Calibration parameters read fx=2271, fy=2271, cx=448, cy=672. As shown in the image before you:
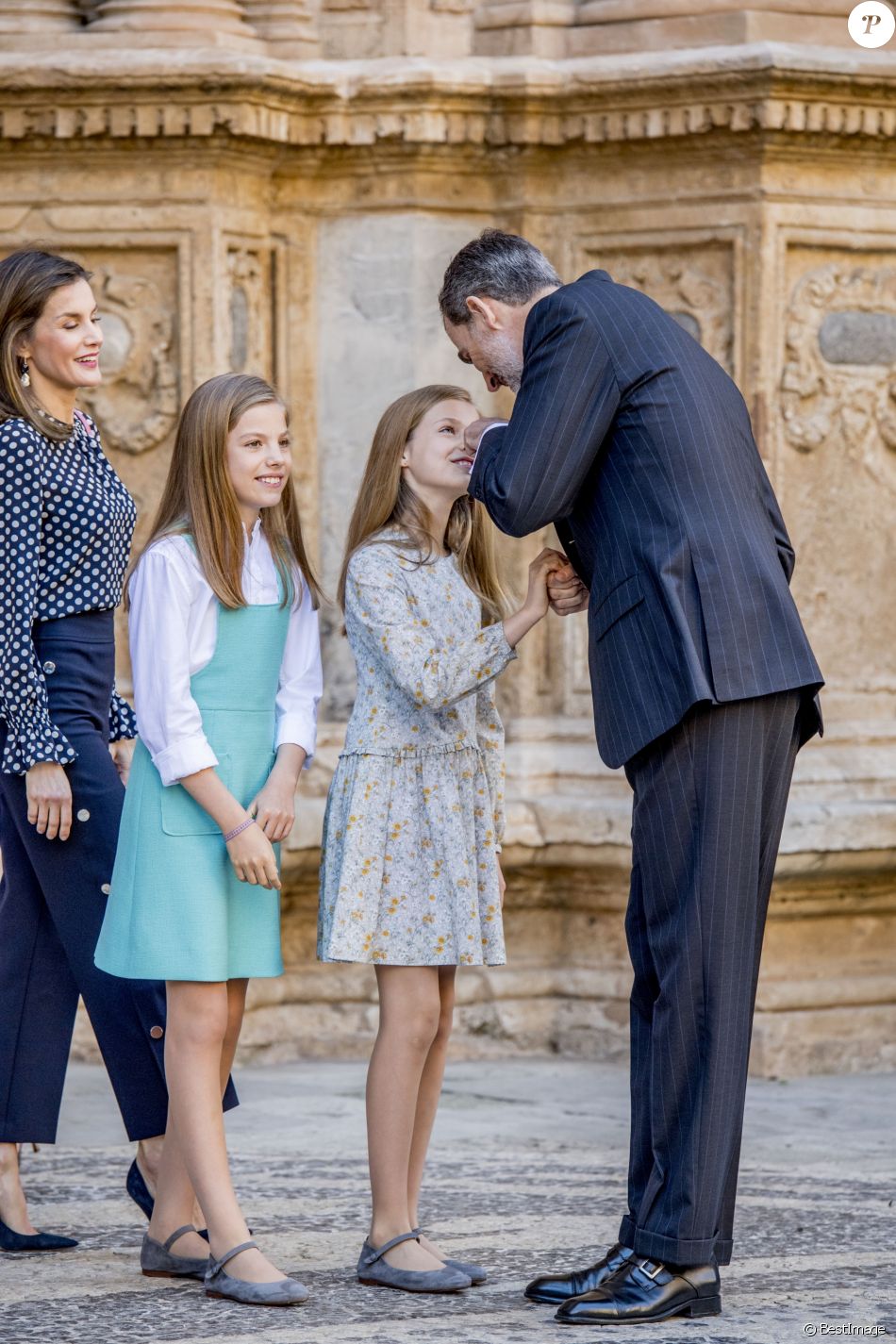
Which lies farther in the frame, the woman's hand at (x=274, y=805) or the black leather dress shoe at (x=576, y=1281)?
the woman's hand at (x=274, y=805)

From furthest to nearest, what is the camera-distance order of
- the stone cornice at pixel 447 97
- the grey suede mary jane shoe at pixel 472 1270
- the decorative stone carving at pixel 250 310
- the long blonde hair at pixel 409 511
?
the decorative stone carving at pixel 250 310
the stone cornice at pixel 447 97
the long blonde hair at pixel 409 511
the grey suede mary jane shoe at pixel 472 1270

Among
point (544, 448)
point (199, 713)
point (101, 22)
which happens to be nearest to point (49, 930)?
point (199, 713)

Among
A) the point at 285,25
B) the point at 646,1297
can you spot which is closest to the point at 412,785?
the point at 646,1297

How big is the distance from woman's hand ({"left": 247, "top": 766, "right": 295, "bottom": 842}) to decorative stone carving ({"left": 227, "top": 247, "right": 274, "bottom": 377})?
8.42 ft

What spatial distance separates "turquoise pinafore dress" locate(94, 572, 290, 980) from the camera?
3795mm

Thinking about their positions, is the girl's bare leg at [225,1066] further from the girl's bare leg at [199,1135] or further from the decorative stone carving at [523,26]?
the decorative stone carving at [523,26]

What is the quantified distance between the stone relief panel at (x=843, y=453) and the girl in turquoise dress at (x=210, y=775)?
2446mm

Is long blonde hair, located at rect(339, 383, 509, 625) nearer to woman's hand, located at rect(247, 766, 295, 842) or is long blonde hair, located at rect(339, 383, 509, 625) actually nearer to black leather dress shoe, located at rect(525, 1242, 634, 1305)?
woman's hand, located at rect(247, 766, 295, 842)

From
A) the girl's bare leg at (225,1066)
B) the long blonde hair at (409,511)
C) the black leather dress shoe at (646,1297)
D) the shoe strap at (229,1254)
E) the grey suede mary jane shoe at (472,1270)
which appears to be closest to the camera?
the black leather dress shoe at (646,1297)

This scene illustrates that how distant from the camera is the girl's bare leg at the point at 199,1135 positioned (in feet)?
12.2

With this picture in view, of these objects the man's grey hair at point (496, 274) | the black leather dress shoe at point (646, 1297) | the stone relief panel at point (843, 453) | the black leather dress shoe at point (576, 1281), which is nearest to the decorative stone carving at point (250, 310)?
the stone relief panel at point (843, 453)

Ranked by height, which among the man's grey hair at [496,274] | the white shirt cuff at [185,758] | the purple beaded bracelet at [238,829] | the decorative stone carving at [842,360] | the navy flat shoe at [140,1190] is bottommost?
the navy flat shoe at [140,1190]

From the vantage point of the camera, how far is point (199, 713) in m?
3.86

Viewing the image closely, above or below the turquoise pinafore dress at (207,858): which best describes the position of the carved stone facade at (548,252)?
above
